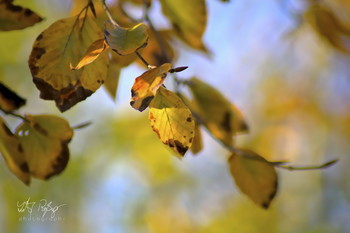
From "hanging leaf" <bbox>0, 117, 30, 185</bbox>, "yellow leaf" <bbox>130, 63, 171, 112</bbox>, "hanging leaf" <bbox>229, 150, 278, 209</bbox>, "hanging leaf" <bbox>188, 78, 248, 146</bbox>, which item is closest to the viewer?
"yellow leaf" <bbox>130, 63, 171, 112</bbox>

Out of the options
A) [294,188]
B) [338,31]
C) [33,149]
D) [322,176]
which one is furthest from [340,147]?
[33,149]

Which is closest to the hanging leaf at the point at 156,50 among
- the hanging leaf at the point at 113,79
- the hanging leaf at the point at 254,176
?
the hanging leaf at the point at 113,79

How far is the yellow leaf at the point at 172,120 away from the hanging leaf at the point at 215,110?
0.96ft

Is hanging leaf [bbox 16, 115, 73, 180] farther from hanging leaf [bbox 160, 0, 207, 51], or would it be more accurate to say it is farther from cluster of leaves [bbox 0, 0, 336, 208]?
hanging leaf [bbox 160, 0, 207, 51]

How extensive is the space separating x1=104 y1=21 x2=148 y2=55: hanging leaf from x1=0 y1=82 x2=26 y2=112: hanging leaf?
0.17 m

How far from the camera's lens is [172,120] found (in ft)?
1.53

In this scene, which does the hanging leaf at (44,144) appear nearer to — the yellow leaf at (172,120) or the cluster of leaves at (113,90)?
the cluster of leaves at (113,90)

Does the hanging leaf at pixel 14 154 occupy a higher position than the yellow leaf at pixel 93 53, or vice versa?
the yellow leaf at pixel 93 53

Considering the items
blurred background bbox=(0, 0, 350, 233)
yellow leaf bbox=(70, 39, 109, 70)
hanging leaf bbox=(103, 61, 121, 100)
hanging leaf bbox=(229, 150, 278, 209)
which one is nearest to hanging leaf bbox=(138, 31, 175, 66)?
hanging leaf bbox=(103, 61, 121, 100)

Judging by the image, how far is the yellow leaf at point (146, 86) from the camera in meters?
0.42

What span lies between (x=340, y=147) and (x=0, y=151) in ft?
13.6

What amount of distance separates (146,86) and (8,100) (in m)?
0.21

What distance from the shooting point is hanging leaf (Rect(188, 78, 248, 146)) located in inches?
30.6

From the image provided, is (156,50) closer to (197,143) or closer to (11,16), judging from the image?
(197,143)
